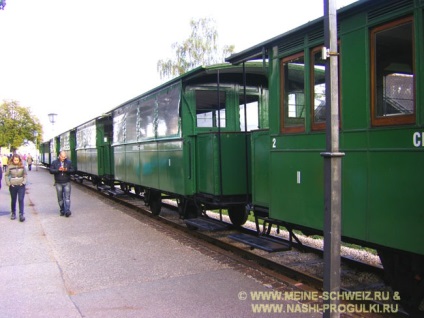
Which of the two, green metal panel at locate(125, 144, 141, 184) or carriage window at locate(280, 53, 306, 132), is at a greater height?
carriage window at locate(280, 53, 306, 132)

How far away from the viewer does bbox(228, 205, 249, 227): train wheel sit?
8445 millimetres

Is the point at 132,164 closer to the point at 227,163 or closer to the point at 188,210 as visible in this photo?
the point at 188,210

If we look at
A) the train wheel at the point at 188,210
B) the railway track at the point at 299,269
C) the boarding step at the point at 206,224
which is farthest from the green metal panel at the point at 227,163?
the train wheel at the point at 188,210

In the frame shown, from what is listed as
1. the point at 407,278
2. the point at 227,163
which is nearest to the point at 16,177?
the point at 227,163

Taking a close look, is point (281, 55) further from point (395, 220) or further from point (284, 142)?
point (395, 220)

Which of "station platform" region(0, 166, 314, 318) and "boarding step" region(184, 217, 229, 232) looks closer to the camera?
"station platform" region(0, 166, 314, 318)

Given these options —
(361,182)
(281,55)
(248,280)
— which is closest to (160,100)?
(281,55)

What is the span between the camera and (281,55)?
17.6 feet

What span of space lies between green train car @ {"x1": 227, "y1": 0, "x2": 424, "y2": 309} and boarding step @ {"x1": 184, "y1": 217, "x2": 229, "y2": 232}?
2.38 m

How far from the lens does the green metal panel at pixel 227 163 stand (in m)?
7.42

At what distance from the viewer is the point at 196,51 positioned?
38.0 meters

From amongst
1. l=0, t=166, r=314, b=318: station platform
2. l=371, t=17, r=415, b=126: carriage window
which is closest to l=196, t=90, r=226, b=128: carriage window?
l=0, t=166, r=314, b=318: station platform

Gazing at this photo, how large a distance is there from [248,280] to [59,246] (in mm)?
3890

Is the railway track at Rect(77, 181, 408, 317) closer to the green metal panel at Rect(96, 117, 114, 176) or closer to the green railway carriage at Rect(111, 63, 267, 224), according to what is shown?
the green railway carriage at Rect(111, 63, 267, 224)
